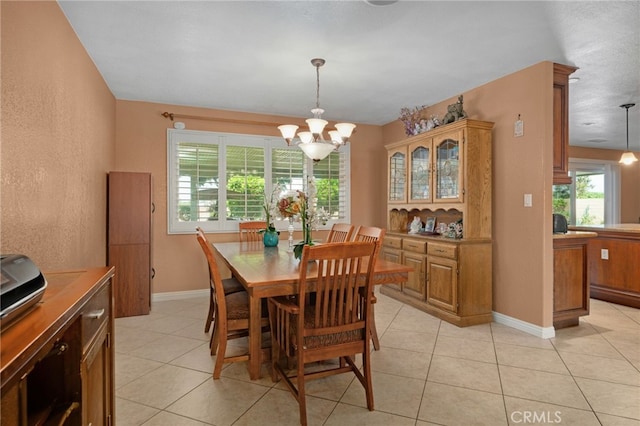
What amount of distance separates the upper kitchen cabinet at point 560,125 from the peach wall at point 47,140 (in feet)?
13.2

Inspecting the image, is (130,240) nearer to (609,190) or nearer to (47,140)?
(47,140)

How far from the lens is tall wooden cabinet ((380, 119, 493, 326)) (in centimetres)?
353

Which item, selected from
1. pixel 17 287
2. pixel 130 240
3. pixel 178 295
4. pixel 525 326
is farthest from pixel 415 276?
pixel 17 287

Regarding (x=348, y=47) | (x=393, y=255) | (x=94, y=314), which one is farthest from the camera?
(x=393, y=255)

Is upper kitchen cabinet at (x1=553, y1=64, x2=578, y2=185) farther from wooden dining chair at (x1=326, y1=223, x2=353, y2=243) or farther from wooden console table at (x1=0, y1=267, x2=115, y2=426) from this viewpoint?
wooden console table at (x1=0, y1=267, x2=115, y2=426)

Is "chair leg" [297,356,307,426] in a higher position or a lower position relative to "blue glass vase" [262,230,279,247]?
lower

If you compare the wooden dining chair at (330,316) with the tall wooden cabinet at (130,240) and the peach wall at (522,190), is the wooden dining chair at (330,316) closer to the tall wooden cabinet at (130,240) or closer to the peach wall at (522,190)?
the peach wall at (522,190)

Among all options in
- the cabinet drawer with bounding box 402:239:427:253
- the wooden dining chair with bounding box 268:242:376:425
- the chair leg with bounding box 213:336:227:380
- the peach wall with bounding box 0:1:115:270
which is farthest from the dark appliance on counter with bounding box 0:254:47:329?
the cabinet drawer with bounding box 402:239:427:253

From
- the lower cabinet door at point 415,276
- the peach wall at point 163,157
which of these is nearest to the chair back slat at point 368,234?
the lower cabinet door at point 415,276

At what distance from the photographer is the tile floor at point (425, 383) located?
200cm

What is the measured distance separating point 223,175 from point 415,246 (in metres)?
2.70

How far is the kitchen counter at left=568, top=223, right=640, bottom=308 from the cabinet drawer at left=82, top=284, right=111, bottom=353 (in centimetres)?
533

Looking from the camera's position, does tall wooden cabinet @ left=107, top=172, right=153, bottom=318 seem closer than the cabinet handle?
No

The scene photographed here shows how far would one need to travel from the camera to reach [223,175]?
15.5 feet
